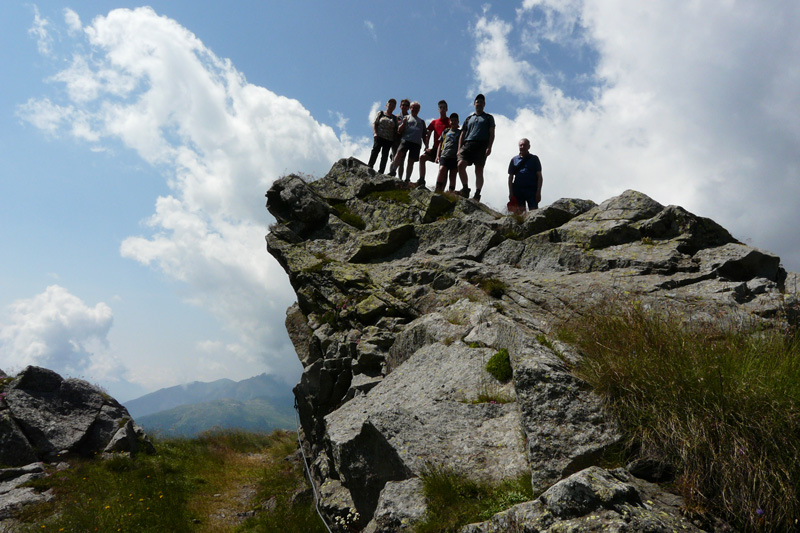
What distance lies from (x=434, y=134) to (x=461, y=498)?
1657cm

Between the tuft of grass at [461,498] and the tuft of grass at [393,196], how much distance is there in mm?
12964

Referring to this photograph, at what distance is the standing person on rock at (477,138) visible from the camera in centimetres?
1639

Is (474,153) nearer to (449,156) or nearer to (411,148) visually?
(449,156)

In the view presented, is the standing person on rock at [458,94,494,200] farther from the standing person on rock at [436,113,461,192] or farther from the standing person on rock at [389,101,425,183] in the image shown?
the standing person on rock at [389,101,425,183]

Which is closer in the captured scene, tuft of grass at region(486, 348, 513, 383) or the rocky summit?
the rocky summit

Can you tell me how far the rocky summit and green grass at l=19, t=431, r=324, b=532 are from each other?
7.01 ft

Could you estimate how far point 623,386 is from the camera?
5102 mm

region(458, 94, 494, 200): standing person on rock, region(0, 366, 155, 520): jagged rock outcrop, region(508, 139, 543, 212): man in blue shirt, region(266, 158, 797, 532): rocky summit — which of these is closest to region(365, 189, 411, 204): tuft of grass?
region(266, 158, 797, 532): rocky summit

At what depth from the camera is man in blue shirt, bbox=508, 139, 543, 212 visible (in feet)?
54.2

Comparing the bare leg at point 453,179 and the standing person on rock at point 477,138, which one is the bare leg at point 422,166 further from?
the standing person on rock at point 477,138

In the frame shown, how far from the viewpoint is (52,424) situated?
17.5 meters

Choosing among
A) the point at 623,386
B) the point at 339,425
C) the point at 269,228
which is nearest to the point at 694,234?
the point at 623,386

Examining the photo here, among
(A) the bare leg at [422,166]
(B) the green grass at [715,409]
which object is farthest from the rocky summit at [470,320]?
(A) the bare leg at [422,166]

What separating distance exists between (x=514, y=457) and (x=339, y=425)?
329 centimetres
